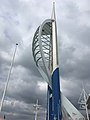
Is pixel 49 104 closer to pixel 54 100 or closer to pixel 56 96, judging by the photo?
pixel 54 100

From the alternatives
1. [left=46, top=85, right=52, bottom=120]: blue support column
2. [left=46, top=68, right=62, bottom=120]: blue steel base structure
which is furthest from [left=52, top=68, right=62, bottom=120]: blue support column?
[left=46, top=85, right=52, bottom=120]: blue support column

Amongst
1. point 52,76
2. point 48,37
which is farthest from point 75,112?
point 48,37

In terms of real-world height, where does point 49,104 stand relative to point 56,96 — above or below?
below

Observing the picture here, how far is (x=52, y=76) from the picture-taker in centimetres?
5288

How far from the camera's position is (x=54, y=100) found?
165 feet

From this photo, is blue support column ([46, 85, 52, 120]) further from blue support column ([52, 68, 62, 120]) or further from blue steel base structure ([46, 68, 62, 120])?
blue support column ([52, 68, 62, 120])

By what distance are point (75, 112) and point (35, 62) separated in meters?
16.9

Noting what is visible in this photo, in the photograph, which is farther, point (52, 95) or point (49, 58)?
point (49, 58)

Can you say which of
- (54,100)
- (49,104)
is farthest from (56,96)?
(49,104)

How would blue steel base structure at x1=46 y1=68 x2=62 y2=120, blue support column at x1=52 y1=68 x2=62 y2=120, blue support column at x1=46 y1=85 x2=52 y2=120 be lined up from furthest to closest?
1. blue support column at x1=46 y1=85 x2=52 y2=120
2. blue steel base structure at x1=46 y1=68 x2=62 y2=120
3. blue support column at x1=52 y1=68 x2=62 y2=120

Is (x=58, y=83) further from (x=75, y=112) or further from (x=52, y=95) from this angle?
(x=75, y=112)

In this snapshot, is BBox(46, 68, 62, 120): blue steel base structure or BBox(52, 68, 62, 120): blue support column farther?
BBox(46, 68, 62, 120): blue steel base structure

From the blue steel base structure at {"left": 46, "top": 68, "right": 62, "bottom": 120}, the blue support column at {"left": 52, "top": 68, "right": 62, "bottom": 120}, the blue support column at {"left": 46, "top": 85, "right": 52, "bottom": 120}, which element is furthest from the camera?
the blue support column at {"left": 46, "top": 85, "right": 52, "bottom": 120}

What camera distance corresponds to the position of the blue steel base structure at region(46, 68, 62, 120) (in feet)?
161
